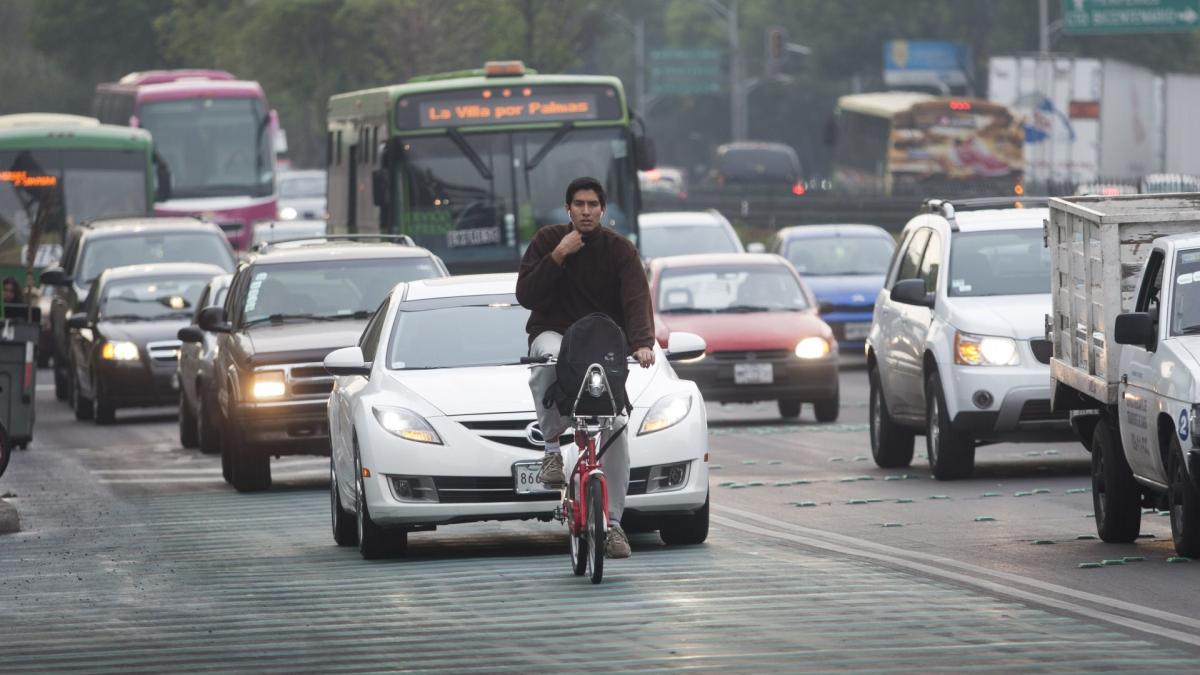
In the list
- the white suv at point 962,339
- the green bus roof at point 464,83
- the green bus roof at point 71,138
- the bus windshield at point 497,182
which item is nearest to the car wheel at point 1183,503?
the white suv at point 962,339

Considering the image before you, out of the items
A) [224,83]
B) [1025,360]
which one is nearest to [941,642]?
[1025,360]

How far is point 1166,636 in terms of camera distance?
955 cm

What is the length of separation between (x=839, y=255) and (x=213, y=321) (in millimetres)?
15401

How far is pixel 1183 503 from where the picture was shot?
12164 mm

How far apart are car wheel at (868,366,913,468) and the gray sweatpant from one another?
7.74 m

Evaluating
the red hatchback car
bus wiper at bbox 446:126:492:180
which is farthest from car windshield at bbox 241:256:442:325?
bus wiper at bbox 446:126:492:180

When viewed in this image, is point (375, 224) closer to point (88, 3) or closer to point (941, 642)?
point (941, 642)

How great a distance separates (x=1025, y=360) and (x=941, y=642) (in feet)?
27.3

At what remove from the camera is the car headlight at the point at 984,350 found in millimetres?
17547

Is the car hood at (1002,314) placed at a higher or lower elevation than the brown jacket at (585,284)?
lower

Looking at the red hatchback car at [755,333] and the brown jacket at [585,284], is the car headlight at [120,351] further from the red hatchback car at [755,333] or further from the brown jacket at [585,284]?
the brown jacket at [585,284]

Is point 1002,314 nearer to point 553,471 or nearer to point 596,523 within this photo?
point 553,471

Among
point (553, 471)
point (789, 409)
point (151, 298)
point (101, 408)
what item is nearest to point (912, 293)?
point (553, 471)

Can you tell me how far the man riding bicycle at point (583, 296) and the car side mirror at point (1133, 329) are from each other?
2.34m
